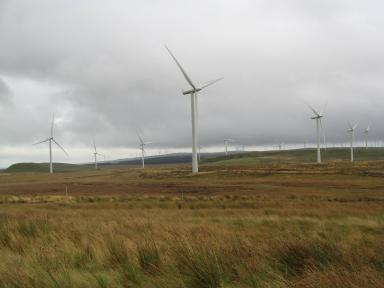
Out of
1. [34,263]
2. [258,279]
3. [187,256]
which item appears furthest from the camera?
[34,263]

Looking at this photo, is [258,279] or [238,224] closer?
[258,279]

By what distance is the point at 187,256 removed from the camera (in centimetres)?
696

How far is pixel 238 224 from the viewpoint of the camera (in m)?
21.9

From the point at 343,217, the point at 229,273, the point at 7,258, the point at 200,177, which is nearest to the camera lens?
the point at 229,273

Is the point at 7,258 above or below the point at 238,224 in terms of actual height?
above

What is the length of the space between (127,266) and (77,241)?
354 centimetres

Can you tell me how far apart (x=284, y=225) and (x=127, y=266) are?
15.0 meters

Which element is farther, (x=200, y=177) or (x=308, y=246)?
(x=200, y=177)

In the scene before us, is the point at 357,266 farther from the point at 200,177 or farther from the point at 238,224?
the point at 200,177

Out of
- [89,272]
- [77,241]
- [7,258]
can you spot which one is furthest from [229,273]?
[77,241]

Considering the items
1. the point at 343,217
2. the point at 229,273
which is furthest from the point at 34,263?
the point at 343,217

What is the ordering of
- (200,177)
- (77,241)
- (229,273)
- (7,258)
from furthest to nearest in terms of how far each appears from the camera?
(200,177)
(77,241)
(7,258)
(229,273)

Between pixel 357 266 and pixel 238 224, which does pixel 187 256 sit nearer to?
pixel 357 266

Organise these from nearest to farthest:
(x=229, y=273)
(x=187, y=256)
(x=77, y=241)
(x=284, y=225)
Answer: (x=229, y=273)
(x=187, y=256)
(x=77, y=241)
(x=284, y=225)
